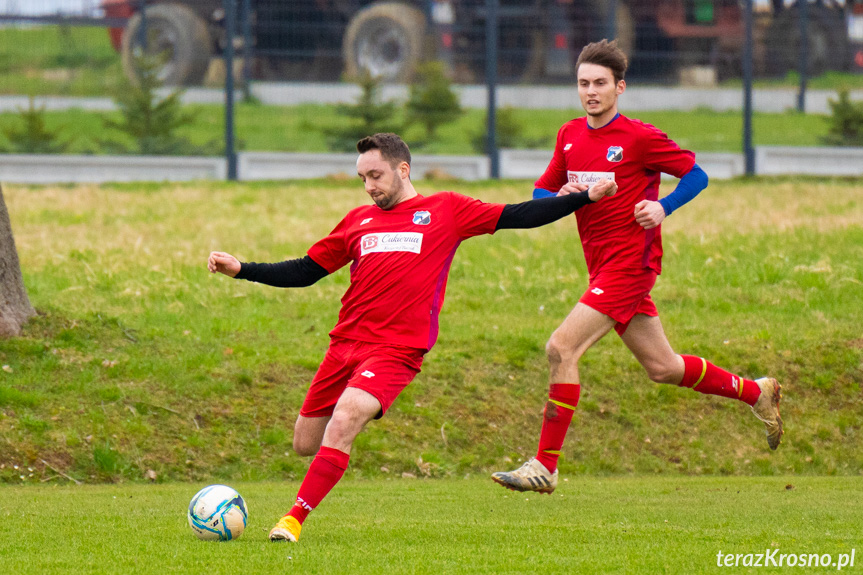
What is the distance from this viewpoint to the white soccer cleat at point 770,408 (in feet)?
25.8

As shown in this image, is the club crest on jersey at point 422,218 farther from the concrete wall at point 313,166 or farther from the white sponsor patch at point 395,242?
the concrete wall at point 313,166

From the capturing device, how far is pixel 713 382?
763 cm

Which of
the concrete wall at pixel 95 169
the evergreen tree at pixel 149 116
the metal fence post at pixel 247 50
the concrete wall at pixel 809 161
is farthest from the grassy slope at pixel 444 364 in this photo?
the concrete wall at pixel 809 161

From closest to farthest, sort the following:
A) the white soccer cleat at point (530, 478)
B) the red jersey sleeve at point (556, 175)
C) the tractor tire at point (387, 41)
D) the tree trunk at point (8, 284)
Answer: the white soccer cleat at point (530, 478), the red jersey sleeve at point (556, 175), the tree trunk at point (8, 284), the tractor tire at point (387, 41)

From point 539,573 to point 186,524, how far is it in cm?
220

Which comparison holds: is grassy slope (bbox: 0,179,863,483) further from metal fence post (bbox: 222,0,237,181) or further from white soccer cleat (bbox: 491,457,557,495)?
metal fence post (bbox: 222,0,237,181)

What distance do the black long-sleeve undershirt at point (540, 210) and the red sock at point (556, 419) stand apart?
1.19 meters

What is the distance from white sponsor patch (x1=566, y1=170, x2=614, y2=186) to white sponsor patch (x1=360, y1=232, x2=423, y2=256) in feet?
4.48

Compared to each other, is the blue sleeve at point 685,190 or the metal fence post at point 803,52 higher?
the metal fence post at point 803,52

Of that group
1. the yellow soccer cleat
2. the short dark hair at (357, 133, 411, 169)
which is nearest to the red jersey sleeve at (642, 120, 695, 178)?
the short dark hair at (357, 133, 411, 169)

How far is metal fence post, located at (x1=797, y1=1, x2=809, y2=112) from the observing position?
849 inches

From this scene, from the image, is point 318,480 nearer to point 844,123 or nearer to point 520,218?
point 520,218

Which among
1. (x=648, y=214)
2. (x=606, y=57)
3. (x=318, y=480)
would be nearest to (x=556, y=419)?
(x=648, y=214)

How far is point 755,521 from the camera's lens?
6.36 m
